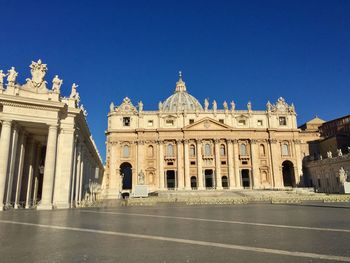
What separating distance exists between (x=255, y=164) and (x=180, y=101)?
120 ft

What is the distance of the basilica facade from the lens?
59.9 m

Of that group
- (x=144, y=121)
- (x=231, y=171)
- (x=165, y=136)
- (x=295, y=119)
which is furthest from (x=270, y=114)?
(x=144, y=121)

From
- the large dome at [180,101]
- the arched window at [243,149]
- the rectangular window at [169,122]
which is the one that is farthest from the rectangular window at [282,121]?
the large dome at [180,101]

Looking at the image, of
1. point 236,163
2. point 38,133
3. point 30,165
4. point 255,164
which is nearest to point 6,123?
point 38,133

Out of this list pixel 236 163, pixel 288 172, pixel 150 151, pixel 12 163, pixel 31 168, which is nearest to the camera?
pixel 12 163

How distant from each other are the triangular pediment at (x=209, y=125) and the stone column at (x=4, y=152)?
4394cm

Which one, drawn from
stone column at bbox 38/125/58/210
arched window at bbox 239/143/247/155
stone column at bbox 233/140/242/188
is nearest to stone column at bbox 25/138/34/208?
stone column at bbox 38/125/58/210

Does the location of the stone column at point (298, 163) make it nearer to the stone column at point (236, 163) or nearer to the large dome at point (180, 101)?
the stone column at point (236, 163)

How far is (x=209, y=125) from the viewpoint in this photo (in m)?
61.7

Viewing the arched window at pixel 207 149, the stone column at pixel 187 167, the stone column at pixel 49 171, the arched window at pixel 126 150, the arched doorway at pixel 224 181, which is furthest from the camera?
the arched window at pixel 207 149

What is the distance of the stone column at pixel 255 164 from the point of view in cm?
5988

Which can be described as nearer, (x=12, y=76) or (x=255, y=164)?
(x=12, y=76)

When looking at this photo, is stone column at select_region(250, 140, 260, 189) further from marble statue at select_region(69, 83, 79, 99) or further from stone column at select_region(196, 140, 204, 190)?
marble statue at select_region(69, 83, 79, 99)

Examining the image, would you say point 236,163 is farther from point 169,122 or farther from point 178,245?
point 178,245
